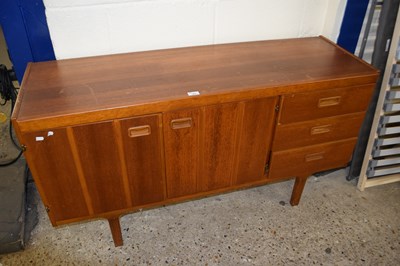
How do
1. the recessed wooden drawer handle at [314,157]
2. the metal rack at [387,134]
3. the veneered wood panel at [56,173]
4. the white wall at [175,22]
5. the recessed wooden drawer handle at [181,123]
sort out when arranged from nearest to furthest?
the veneered wood panel at [56,173]
the recessed wooden drawer handle at [181,123]
the white wall at [175,22]
the recessed wooden drawer handle at [314,157]
the metal rack at [387,134]

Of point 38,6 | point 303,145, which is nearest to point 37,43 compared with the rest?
point 38,6

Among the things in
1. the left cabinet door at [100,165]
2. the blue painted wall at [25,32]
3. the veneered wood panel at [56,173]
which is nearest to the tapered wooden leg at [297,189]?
the left cabinet door at [100,165]

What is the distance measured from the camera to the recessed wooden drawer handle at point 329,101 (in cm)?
135

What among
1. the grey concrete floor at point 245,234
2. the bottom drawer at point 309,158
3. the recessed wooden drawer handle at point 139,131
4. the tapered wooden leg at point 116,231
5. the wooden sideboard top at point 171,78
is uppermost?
the wooden sideboard top at point 171,78

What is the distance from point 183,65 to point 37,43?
623mm

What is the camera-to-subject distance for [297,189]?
173cm

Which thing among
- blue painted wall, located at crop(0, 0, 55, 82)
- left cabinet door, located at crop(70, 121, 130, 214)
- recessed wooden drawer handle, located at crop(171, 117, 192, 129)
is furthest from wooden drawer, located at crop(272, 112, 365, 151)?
blue painted wall, located at crop(0, 0, 55, 82)

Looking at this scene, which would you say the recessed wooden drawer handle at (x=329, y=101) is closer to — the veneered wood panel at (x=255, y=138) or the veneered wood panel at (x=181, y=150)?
the veneered wood panel at (x=255, y=138)

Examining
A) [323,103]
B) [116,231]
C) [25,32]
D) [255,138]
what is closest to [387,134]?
[323,103]

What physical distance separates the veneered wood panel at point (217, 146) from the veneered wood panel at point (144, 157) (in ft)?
0.56

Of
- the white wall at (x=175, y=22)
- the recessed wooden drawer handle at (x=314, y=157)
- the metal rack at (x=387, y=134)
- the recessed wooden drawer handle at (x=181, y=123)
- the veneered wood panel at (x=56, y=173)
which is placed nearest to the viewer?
the veneered wood panel at (x=56, y=173)

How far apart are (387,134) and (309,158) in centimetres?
58

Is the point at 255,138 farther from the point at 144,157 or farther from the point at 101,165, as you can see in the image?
the point at 101,165

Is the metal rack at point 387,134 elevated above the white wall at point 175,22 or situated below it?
below
